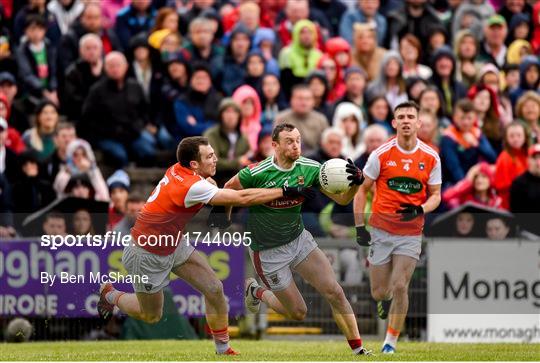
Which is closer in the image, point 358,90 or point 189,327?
point 189,327

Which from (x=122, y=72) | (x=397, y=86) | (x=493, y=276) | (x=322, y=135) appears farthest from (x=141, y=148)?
(x=493, y=276)

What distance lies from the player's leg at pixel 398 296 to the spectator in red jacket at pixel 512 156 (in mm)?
4931

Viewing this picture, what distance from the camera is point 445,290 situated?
19.5 metres

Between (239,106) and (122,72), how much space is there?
1705mm

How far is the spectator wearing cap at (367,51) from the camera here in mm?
24500

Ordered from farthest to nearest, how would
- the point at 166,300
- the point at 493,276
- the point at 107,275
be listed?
the point at 493,276 < the point at 166,300 < the point at 107,275

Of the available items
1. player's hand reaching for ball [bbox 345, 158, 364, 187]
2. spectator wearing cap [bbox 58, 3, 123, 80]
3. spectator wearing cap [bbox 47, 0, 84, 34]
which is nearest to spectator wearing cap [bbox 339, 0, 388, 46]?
spectator wearing cap [bbox 58, 3, 123, 80]

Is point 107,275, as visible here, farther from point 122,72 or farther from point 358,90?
point 358,90

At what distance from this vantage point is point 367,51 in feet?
80.7

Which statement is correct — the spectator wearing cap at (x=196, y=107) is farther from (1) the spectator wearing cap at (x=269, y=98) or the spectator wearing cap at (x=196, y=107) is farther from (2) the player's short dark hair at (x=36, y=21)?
(2) the player's short dark hair at (x=36, y=21)

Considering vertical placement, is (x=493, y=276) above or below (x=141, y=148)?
below

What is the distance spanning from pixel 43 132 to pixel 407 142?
6.33 m

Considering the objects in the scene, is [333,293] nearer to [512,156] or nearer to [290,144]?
[290,144]

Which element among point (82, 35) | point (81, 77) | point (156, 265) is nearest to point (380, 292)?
point (156, 265)
